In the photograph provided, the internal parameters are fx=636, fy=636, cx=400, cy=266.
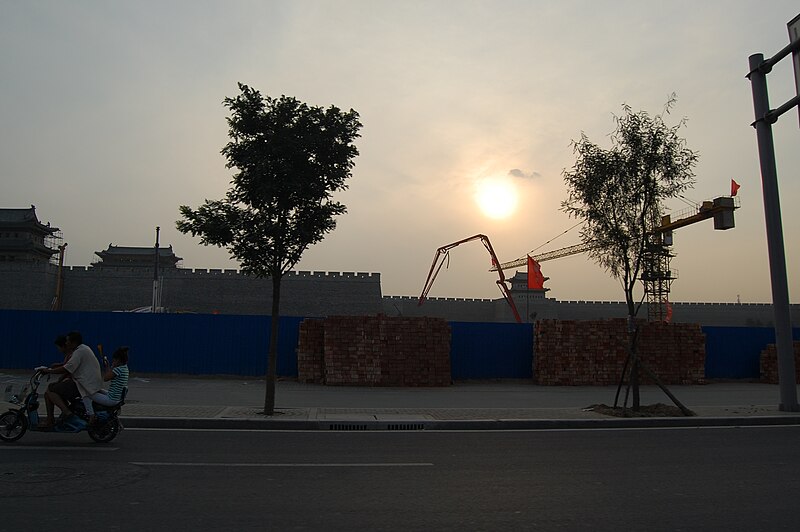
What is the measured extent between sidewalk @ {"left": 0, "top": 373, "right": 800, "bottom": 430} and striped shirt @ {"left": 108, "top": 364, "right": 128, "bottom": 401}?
4.97 feet

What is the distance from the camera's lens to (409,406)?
50.0ft

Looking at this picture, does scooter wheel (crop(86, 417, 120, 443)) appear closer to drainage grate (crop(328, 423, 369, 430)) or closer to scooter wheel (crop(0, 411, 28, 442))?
scooter wheel (crop(0, 411, 28, 442))

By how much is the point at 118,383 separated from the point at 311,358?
10.3 metres

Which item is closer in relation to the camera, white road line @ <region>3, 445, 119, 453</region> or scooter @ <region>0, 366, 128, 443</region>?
white road line @ <region>3, 445, 119, 453</region>

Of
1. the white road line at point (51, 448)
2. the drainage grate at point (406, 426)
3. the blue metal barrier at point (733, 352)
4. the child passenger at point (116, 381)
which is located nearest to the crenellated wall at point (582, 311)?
the blue metal barrier at point (733, 352)

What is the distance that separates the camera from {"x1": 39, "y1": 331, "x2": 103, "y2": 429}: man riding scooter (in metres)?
9.40

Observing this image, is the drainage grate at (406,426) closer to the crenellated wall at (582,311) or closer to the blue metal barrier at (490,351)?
the blue metal barrier at (490,351)

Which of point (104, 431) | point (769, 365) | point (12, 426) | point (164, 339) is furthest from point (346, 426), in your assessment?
point (769, 365)

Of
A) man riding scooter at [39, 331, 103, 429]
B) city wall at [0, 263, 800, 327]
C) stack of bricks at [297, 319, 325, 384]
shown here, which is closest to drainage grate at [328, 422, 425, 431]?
man riding scooter at [39, 331, 103, 429]

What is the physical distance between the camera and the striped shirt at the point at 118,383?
10095mm

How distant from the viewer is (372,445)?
33.7 ft

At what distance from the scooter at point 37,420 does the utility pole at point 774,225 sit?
14310 mm

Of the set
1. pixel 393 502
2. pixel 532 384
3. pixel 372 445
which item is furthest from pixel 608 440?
pixel 532 384

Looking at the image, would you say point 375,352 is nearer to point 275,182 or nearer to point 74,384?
point 275,182
